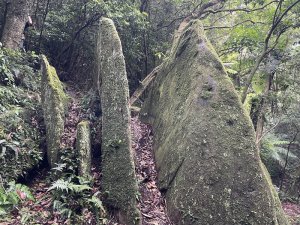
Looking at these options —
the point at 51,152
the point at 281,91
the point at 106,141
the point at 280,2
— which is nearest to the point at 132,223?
the point at 106,141

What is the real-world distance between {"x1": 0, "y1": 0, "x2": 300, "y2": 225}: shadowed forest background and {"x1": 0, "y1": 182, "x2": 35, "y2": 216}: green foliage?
0.02 meters

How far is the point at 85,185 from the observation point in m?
5.02

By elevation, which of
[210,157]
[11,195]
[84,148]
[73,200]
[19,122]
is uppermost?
[210,157]

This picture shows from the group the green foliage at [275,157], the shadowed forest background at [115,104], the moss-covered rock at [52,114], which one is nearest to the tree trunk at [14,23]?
the shadowed forest background at [115,104]

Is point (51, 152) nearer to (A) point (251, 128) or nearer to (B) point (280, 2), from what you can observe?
(A) point (251, 128)

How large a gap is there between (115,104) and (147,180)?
1.64m

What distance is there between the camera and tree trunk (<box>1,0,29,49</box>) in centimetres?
859

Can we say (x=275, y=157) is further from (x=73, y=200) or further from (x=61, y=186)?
(x=61, y=186)

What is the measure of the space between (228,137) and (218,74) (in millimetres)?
1401

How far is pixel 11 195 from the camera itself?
14.5 feet

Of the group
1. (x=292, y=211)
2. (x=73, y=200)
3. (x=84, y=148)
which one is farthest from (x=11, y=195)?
(x=292, y=211)

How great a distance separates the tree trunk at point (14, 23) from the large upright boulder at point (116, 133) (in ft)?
9.64

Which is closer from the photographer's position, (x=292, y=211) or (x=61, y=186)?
(x=61, y=186)

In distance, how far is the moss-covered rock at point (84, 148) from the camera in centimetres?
552
